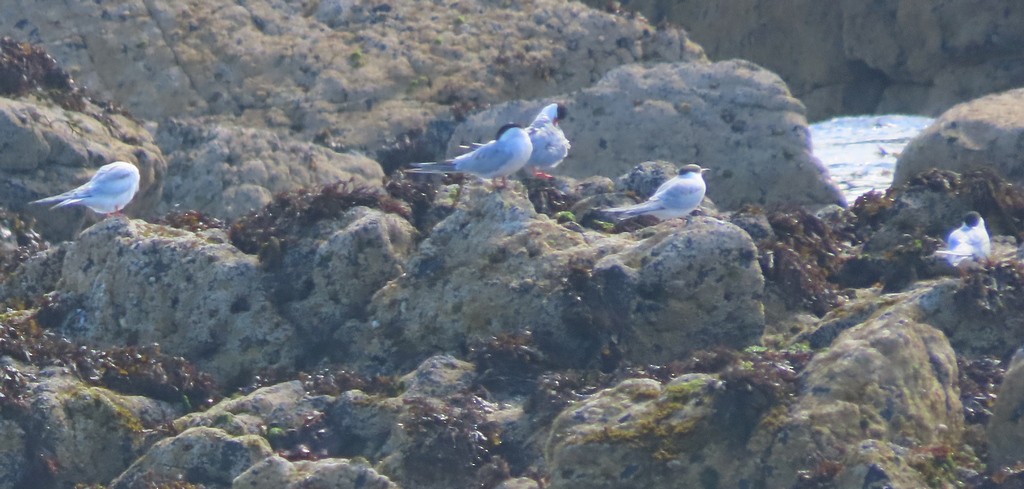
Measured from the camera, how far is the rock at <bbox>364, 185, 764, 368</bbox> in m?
10.0

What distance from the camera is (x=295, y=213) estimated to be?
11.2 meters

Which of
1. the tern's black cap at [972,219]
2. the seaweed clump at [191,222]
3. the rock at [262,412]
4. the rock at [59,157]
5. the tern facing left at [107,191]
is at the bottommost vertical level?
the rock at [59,157]

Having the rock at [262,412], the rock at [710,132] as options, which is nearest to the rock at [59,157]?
the rock at [710,132]

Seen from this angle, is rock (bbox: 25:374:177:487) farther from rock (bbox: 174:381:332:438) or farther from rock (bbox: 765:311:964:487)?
rock (bbox: 765:311:964:487)

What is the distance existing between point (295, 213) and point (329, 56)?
332 inches

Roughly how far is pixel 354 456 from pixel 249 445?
63 centimetres

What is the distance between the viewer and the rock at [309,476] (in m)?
8.38

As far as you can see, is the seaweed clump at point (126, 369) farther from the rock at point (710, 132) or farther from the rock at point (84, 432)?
the rock at point (710, 132)

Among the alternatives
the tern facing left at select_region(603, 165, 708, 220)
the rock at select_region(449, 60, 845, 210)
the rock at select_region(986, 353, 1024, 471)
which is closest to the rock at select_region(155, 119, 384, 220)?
the rock at select_region(449, 60, 845, 210)

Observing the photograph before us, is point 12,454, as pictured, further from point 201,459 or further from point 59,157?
point 59,157

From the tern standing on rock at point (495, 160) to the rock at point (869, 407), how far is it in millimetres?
3629

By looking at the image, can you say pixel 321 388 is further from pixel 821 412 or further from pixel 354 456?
pixel 821 412

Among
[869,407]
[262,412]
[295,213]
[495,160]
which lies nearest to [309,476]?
[262,412]

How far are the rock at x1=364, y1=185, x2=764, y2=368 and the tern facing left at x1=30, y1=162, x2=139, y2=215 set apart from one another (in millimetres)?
3257
